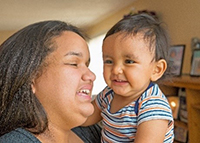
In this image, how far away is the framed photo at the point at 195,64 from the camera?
3240 millimetres

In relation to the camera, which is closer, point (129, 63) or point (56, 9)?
point (129, 63)

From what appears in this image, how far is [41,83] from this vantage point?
804 mm

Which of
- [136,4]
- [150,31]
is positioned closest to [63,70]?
[150,31]

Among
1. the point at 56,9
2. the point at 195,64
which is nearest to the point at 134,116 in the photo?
the point at 195,64

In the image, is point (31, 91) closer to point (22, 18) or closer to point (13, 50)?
point (13, 50)

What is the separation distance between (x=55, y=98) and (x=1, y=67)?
0.59 feet

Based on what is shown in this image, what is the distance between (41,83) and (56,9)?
5.87m

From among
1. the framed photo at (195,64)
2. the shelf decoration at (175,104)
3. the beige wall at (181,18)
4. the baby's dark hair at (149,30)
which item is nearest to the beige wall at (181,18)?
the beige wall at (181,18)

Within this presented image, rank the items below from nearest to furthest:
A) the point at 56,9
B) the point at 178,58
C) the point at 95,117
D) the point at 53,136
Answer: the point at 53,136
the point at 95,117
the point at 178,58
the point at 56,9

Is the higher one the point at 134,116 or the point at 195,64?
the point at 195,64

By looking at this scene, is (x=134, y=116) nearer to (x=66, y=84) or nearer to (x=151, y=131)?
(x=151, y=131)

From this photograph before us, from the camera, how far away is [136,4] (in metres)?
5.16

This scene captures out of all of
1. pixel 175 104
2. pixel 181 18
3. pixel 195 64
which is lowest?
pixel 175 104

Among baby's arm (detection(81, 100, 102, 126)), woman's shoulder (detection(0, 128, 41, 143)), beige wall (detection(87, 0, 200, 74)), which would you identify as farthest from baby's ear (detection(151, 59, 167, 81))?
beige wall (detection(87, 0, 200, 74))
